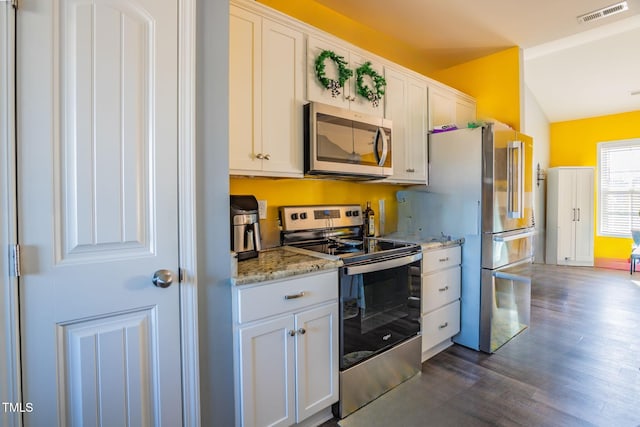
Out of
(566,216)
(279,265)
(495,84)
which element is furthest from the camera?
(566,216)

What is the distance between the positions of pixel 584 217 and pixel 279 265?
6.58 metres

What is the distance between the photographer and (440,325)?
249 centimetres

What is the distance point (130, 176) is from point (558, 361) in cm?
307

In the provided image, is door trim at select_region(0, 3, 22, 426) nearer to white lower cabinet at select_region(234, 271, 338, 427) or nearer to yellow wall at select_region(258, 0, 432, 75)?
white lower cabinet at select_region(234, 271, 338, 427)

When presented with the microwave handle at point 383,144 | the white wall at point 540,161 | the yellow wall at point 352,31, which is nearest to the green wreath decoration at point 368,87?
the microwave handle at point 383,144

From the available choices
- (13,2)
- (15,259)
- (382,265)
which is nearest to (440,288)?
(382,265)

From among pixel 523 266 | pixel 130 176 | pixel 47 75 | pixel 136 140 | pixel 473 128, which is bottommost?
pixel 523 266

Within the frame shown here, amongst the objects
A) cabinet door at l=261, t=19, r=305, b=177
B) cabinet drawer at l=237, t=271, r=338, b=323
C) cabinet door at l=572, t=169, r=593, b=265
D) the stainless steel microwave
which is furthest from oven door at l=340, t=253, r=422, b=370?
cabinet door at l=572, t=169, r=593, b=265

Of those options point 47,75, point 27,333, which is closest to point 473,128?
point 47,75

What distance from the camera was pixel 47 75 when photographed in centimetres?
98

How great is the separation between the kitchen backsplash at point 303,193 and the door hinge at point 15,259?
1146 millimetres

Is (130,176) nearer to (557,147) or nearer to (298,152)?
(298,152)

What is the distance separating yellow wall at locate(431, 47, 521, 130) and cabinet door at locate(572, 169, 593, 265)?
3894 millimetres

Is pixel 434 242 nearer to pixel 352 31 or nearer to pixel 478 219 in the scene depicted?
pixel 478 219
